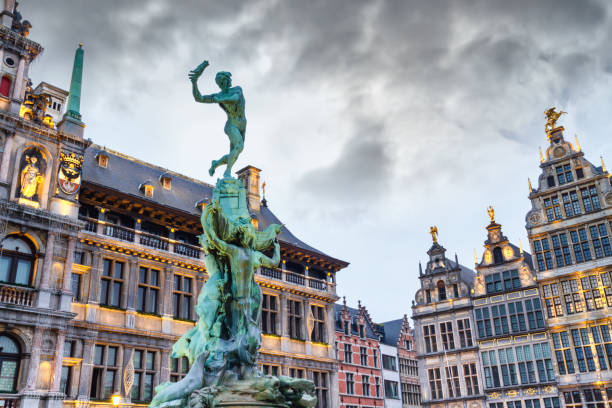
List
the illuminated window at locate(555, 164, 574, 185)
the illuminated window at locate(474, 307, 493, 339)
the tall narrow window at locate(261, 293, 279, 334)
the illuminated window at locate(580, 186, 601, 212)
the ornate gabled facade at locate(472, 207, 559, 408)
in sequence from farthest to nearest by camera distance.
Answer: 1. the illuminated window at locate(474, 307, 493, 339)
2. the illuminated window at locate(555, 164, 574, 185)
3. the ornate gabled facade at locate(472, 207, 559, 408)
4. the illuminated window at locate(580, 186, 601, 212)
5. the tall narrow window at locate(261, 293, 279, 334)

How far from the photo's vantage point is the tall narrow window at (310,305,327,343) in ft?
107

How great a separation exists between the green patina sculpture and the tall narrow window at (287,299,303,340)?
783 inches

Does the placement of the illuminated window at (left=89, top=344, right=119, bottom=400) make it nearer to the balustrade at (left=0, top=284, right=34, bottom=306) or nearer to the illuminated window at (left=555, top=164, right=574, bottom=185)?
the balustrade at (left=0, top=284, right=34, bottom=306)

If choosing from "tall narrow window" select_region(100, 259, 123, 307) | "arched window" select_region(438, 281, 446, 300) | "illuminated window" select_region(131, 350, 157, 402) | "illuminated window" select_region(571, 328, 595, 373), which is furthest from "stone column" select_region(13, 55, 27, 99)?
"illuminated window" select_region(571, 328, 595, 373)

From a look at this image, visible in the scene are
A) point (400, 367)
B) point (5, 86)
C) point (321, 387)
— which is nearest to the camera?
point (5, 86)

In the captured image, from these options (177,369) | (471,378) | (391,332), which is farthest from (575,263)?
(177,369)

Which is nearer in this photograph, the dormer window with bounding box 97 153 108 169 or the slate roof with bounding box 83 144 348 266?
the slate roof with bounding box 83 144 348 266

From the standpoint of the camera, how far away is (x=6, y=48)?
76.9 ft

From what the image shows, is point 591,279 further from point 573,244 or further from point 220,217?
point 220,217

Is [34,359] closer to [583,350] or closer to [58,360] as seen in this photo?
[58,360]

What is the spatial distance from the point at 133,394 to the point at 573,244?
1076 inches

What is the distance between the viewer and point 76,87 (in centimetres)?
2542

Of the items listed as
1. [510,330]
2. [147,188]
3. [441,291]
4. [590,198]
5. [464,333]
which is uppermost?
[590,198]

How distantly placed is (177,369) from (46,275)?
7852 mm
